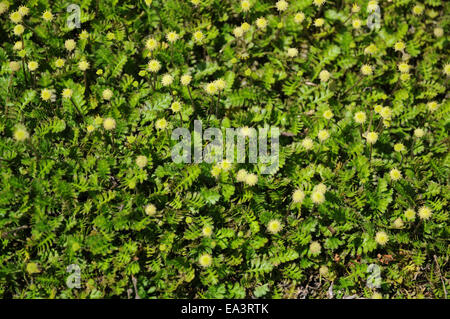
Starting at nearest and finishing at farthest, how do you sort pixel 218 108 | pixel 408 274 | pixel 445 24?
pixel 408 274, pixel 218 108, pixel 445 24

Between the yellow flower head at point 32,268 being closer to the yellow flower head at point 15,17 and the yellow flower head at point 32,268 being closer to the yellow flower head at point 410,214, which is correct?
the yellow flower head at point 15,17

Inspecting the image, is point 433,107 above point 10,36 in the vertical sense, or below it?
below

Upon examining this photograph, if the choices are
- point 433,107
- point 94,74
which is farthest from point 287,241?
point 94,74

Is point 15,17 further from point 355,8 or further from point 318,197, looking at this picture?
point 355,8

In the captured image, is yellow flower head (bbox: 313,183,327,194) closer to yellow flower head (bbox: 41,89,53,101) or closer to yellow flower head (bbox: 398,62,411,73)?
yellow flower head (bbox: 398,62,411,73)

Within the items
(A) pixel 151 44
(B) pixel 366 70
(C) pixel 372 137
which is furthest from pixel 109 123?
(B) pixel 366 70

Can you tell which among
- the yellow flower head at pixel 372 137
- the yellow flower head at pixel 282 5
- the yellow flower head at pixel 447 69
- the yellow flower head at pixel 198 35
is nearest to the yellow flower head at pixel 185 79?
the yellow flower head at pixel 198 35

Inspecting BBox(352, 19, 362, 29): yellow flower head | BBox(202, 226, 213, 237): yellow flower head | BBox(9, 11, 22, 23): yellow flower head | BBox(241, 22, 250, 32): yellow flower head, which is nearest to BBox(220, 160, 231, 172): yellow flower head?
BBox(202, 226, 213, 237): yellow flower head
